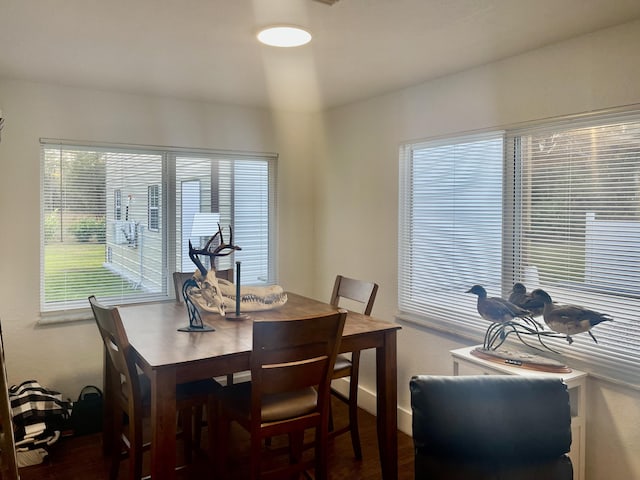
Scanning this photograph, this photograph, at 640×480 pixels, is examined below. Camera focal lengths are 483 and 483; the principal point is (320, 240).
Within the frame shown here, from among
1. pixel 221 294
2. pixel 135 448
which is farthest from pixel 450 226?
pixel 135 448

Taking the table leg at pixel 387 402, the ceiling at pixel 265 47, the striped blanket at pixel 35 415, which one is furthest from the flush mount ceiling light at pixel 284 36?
the striped blanket at pixel 35 415

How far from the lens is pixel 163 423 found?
1911 mm

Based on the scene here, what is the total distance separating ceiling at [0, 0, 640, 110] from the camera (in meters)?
2.02

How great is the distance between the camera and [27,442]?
2814 mm

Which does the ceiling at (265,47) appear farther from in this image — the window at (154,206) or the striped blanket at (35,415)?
the striped blanket at (35,415)

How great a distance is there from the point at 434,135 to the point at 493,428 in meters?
1.98

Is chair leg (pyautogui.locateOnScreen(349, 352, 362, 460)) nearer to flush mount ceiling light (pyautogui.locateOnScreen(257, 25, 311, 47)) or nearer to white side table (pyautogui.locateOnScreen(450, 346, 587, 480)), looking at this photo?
white side table (pyautogui.locateOnScreen(450, 346, 587, 480))

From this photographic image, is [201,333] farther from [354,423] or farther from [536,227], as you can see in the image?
[536,227]

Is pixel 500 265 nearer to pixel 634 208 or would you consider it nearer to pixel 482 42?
pixel 634 208

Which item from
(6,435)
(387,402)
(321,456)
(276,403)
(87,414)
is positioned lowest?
(87,414)

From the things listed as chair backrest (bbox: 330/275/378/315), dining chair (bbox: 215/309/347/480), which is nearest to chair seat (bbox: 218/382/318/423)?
dining chair (bbox: 215/309/347/480)

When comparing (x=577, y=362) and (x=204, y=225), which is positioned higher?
(x=204, y=225)

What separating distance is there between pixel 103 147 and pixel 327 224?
1857 mm

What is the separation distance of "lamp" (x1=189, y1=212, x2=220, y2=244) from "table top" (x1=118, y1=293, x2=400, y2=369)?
645mm
